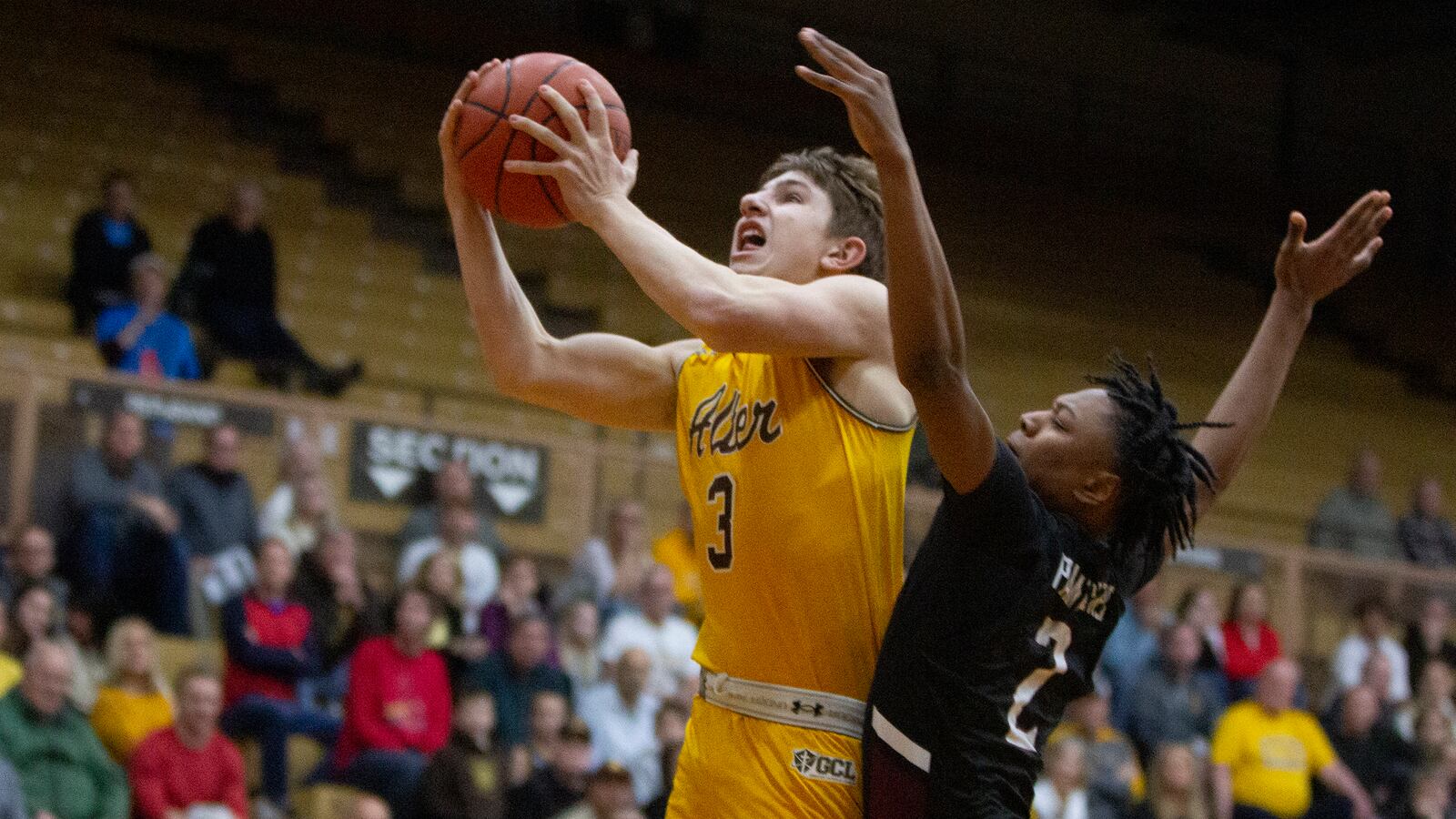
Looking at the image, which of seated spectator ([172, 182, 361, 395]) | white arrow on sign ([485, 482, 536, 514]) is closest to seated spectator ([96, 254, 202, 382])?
seated spectator ([172, 182, 361, 395])

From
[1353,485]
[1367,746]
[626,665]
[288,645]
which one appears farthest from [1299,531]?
[288,645]

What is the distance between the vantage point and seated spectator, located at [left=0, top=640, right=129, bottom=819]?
309 inches

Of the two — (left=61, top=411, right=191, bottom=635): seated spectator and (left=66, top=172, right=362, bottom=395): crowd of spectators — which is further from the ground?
(left=66, top=172, right=362, bottom=395): crowd of spectators

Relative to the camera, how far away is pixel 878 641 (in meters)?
3.85

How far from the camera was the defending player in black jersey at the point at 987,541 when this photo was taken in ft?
11.0

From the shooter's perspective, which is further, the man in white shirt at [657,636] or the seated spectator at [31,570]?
the man in white shirt at [657,636]

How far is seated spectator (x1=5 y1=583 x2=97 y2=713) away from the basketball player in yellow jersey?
5.06 m

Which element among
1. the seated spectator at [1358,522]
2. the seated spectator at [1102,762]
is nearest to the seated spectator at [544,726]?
the seated spectator at [1102,762]

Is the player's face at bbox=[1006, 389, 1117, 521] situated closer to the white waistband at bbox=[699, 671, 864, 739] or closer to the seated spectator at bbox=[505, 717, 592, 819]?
the white waistband at bbox=[699, 671, 864, 739]

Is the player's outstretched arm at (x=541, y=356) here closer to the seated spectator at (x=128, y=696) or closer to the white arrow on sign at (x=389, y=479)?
the seated spectator at (x=128, y=696)

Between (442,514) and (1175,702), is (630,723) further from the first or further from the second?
(1175,702)

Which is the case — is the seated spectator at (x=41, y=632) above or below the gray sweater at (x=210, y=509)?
below

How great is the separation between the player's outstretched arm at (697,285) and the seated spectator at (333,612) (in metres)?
5.68

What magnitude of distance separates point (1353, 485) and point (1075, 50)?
7693 millimetres
